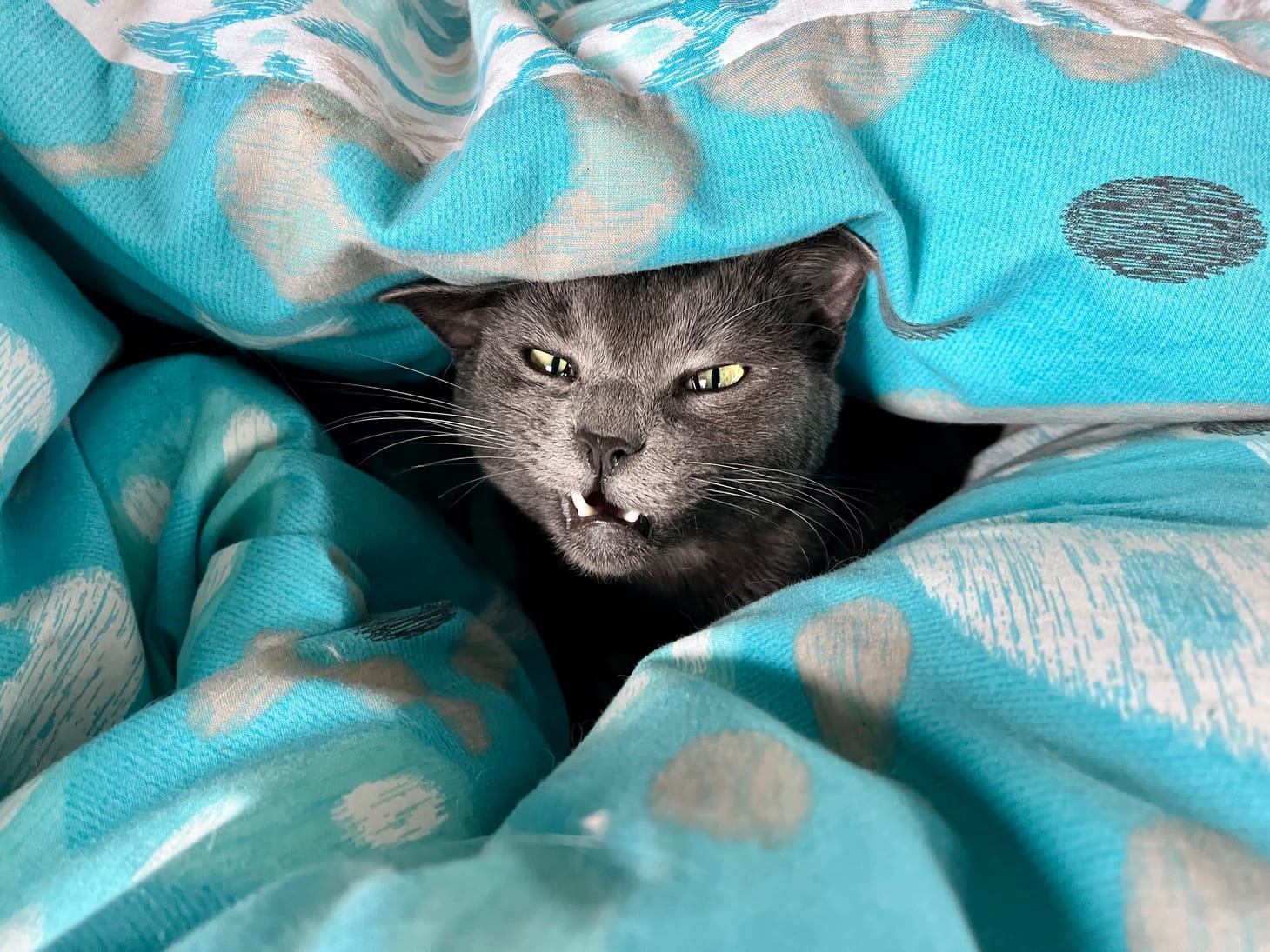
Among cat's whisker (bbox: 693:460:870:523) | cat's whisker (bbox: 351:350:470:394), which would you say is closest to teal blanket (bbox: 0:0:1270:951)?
cat's whisker (bbox: 351:350:470:394)

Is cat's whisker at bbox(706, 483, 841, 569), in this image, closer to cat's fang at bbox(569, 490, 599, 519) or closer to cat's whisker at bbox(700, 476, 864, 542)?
cat's whisker at bbox(700, 476, 864, 542)

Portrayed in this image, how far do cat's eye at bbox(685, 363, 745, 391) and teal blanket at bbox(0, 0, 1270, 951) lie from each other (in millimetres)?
168

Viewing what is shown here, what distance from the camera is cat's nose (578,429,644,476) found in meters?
0.78

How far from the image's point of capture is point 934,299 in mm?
759

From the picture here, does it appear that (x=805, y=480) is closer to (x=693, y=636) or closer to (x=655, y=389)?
(x=655, y=389)

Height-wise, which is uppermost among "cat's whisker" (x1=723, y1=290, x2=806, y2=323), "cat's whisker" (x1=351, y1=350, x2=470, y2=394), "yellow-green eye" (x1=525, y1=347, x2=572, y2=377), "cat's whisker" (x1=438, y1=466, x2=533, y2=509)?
"cat's whisker" (x1=723, y1=290, x2=806, y2=323)

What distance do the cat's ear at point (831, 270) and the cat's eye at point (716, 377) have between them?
114 millimetres

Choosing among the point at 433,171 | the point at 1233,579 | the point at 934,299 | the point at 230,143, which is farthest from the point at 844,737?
the point at 230,143

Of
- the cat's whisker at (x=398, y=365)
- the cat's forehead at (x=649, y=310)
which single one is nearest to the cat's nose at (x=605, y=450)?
the cat's forehead at (x=649, y=310)

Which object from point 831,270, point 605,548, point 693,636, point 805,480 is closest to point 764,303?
point 831,270

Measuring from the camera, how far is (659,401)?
834 mm

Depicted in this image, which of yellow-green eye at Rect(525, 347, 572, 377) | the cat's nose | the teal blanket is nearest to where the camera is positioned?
the teal blanket

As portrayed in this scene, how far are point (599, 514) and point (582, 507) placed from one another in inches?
0.8

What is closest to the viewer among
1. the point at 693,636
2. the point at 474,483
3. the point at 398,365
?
the point at 693,636
